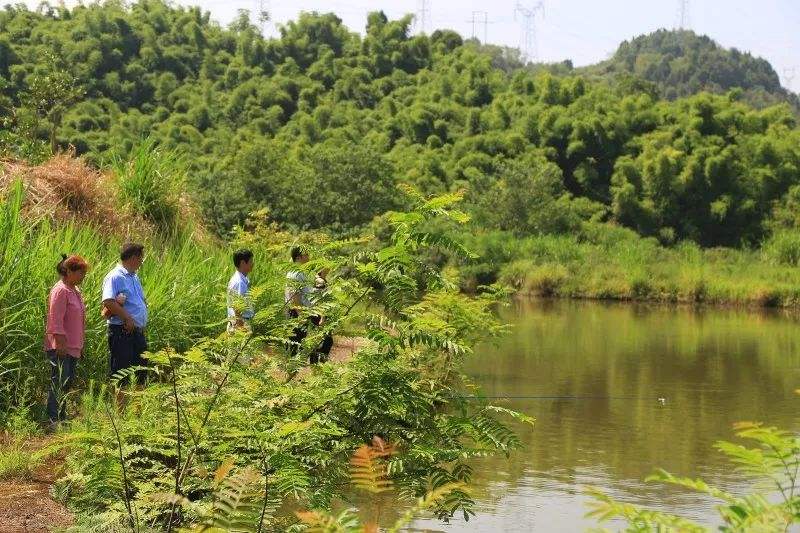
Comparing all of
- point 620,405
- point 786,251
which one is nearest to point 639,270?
point 786,251

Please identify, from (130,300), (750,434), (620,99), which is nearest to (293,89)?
(620,99)

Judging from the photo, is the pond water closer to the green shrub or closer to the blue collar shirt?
the blue collar shirt

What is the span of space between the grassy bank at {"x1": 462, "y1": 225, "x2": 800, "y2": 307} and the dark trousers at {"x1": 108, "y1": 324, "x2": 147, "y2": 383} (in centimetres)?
3065

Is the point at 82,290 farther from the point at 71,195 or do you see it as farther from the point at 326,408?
the point at 326,408

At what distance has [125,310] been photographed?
9234mm

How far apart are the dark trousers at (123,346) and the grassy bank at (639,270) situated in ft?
101

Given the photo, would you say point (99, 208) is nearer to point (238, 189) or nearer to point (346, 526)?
point (346, 526)

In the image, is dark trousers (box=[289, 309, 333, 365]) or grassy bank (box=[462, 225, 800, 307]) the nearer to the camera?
dark trousers (box=[289, 309, 333, 365])

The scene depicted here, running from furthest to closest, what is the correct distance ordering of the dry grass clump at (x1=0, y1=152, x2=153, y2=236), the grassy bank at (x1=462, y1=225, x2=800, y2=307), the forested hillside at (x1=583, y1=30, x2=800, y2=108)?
the forested hillside at (x1=583, y1=30, x2=800, y2=108)
the grassy bank at (x1=462, y1=225, x2=800, y2=307)
the dry grass clump at (x1=0, y1=152, x2=153, y2=236)

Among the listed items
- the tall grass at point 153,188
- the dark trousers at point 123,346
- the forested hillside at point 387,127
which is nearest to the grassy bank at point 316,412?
the dark trousers at point 123,346

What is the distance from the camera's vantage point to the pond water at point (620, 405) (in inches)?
364

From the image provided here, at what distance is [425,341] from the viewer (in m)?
5.91

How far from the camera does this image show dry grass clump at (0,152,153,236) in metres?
12.4

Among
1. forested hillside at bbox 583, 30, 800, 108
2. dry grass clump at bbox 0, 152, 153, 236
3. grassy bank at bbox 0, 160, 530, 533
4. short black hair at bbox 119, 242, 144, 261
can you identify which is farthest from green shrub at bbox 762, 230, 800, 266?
forested hillside at bbox 583, 30, 800, 108
